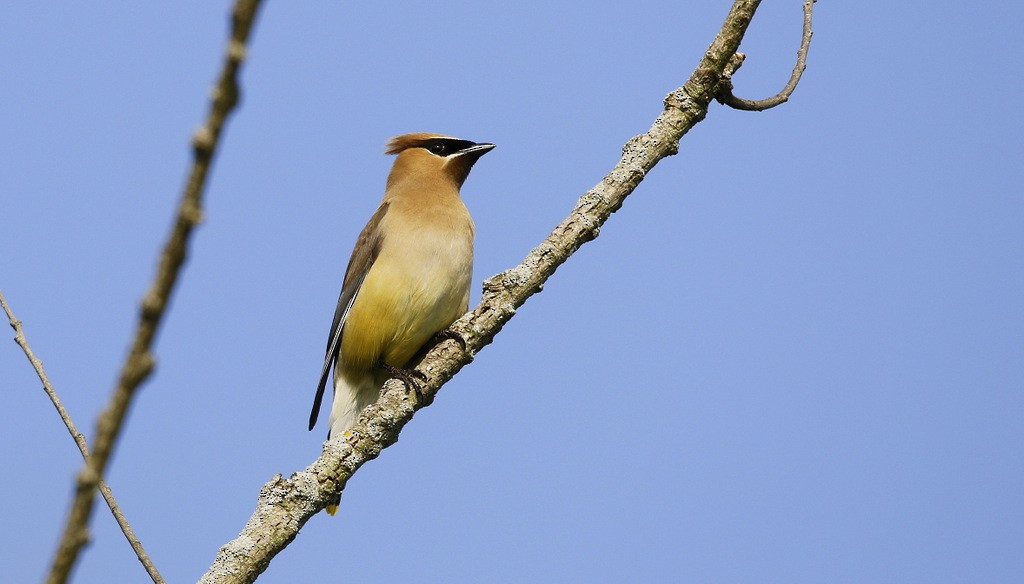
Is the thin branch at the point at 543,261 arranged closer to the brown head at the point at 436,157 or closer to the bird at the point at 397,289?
the bird at the point at 397,289

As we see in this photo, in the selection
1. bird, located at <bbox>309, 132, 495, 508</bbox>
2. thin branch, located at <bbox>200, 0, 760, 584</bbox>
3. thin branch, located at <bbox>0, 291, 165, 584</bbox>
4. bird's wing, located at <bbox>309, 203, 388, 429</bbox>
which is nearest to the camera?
thin branch, located at <bbox>0, 291, 165, 584</bbox>

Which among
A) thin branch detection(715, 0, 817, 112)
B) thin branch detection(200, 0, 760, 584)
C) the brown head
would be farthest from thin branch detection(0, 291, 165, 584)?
the brown head

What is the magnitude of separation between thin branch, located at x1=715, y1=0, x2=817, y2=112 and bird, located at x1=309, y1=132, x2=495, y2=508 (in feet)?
5.97

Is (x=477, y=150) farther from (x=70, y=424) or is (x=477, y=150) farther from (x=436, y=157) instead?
(x=70, y=424)

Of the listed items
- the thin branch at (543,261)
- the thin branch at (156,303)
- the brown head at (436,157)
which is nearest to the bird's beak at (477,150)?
the brown head at (436,157)

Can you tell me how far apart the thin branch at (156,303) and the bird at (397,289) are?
13.6ft

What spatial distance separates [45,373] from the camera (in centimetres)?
292

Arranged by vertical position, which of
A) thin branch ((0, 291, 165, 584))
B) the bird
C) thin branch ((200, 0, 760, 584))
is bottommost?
thin branch ((0, 291, 165, 584))

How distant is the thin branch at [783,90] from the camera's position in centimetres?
451

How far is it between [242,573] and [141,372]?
233cm

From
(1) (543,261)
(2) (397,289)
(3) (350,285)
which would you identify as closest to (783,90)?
(1) (543,261)

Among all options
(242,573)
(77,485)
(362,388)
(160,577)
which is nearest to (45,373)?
(160,577)

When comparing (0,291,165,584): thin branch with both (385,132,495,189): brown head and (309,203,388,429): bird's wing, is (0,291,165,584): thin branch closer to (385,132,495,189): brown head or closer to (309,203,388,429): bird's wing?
(309,203,388,429): bird's wing

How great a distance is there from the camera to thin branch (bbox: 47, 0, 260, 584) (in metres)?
1.05
